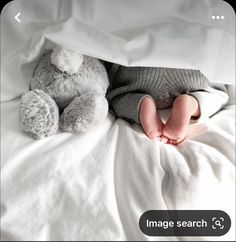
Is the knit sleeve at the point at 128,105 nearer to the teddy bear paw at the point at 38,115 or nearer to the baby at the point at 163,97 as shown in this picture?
the baby at the point at 163,97

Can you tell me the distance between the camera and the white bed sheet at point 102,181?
0.51 meters

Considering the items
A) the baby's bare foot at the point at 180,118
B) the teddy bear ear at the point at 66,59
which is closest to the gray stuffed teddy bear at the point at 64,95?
the teddy bear ear at the point at 66,59

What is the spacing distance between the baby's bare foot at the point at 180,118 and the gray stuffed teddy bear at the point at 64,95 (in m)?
0.11

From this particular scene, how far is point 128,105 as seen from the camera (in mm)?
700

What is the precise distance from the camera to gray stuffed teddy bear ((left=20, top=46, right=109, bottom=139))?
614 mm

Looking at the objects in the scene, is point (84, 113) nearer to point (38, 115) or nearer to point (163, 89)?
point (38, 115)

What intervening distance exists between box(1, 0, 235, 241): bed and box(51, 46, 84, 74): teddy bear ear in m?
0.02

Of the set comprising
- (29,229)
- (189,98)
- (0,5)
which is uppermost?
(0,5)

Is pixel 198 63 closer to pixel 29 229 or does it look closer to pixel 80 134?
pixel 80 134

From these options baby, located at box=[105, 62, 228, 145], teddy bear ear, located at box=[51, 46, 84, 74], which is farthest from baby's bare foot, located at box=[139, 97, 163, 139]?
teddy bear ear, located at box=[51, 46, 84, 74]

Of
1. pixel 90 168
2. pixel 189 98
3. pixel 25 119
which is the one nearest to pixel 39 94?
pixel 25 119

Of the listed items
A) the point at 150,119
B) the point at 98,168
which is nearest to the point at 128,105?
the point at 150,119

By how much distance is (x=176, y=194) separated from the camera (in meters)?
0.54

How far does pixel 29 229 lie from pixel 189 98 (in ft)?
1.20
